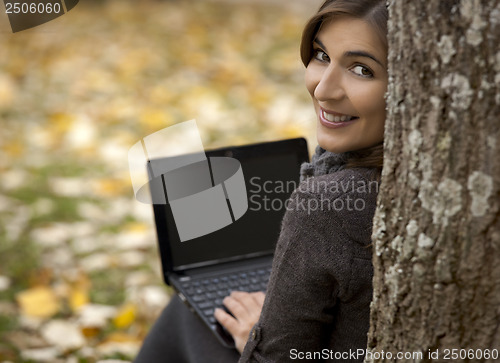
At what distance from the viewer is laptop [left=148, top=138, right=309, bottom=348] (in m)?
Answer: 1.51

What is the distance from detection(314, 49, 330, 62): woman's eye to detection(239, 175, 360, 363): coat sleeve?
0.82ft

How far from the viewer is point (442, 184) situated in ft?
2.66

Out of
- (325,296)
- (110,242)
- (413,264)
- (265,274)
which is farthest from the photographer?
(110,242)

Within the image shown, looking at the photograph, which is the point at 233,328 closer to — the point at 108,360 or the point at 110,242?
the point at 108,360

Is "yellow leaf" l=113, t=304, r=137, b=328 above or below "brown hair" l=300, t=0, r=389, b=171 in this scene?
below

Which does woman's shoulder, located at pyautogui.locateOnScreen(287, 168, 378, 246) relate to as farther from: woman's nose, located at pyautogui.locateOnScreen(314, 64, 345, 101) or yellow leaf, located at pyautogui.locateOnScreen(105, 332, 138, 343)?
yellow leaf, located at pyautogui.locateOnScreen(105, 332, 138, 343)

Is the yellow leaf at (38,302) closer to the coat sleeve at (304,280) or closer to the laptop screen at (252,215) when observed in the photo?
the laptop screen at (252,215)

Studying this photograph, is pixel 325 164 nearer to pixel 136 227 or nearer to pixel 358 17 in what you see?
pixel 358 17

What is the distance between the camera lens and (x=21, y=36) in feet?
16.1

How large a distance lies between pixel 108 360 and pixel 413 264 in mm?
1292

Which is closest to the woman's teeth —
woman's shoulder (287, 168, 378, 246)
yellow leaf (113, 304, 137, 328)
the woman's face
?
the woman's face

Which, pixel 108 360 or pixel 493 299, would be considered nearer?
pixel 493 299

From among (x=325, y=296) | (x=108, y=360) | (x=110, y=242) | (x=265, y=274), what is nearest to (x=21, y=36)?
(x=110, y=242)

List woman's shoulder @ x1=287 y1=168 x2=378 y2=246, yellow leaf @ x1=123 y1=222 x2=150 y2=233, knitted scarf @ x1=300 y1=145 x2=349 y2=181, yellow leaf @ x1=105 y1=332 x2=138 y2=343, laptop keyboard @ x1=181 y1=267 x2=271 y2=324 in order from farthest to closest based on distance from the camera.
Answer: yellow leaf @ x1=123 y1=222 x2=150 y2=233
yellow leaf @ x1=105 y1=332 x2=138 y2=343
laptop keyboard @ x1=181 y1=267 x2=271 y2=324
knitted scarf @ x1=300 y1=145 x2=349 y2=181
woman's shoulder @ x1=287 y1=168 x2=378 y2=246
